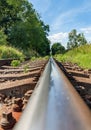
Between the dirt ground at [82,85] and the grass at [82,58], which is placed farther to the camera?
the grass at [82,58]

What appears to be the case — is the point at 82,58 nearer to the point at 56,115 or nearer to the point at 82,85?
the point at 82,85

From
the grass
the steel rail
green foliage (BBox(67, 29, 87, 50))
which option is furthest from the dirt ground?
green foliage (BBox(67, 29, 87, 50))

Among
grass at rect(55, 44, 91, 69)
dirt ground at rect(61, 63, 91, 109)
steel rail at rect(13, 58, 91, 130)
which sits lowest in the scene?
grass at rect(55, 44, 91, 69)

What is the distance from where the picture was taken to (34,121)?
1027 millimetres

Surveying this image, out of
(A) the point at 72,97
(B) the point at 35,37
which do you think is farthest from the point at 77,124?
(B) the point at 35,37

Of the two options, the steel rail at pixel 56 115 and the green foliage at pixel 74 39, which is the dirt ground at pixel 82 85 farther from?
the green foliage at pixel 74 39

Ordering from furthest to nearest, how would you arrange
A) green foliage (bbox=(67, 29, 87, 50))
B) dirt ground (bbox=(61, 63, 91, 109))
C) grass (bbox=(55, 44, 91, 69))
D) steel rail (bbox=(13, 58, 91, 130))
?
green foliage (bbox=(67, 29, 87, 50)) → grass (bbox=(55, 44, 91, 69)) → dirt ground (bbox=(61, 63, 91, 109)) → steel rail (bbox=(13, 58, 91, 130))

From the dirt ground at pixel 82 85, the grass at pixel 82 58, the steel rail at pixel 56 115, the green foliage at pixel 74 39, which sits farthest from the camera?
the green foliage at pixel 74 39

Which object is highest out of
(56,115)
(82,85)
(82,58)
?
(56,115)

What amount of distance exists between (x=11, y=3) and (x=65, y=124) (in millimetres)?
56354

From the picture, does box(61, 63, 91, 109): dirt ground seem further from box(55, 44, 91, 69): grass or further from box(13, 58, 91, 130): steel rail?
box(55, 44, 91, 69): grass

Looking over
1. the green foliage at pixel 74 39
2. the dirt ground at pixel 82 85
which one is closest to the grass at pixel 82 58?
the dirt ground at pixel 82 85

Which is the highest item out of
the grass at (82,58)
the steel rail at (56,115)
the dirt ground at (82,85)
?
the steel rail at (56,115)

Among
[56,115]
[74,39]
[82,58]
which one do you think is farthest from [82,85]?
[74,39]
